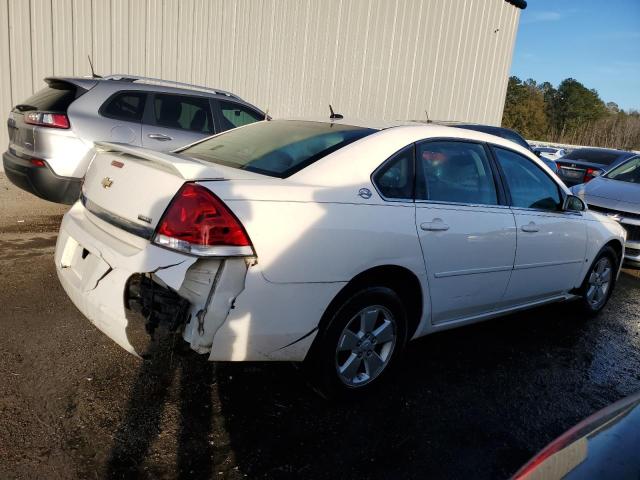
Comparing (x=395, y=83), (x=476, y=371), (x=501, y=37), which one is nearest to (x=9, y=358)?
(x=476, y=371)

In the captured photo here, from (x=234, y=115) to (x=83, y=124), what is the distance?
2.14 m

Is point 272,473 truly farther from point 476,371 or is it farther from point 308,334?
point 476,371

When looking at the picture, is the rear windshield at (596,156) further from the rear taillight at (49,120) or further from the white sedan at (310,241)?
the rear taillight at (49,120)

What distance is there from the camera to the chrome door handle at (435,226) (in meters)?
3.17

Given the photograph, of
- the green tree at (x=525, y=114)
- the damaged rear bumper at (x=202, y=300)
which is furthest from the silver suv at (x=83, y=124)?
the green tree at (x=525, y=114)

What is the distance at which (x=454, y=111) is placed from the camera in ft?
54.3

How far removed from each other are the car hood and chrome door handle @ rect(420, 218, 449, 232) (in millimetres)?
4547

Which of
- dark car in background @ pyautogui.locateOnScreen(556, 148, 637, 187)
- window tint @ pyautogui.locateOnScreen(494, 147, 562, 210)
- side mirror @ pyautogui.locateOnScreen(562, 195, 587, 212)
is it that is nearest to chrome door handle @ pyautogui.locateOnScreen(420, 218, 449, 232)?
window tint @ pyautogui.locateOnScreen(494, 147, 562, 210)

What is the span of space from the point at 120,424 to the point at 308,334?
3.37ft

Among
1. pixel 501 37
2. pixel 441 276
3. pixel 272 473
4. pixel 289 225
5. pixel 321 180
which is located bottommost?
pixel 272 473

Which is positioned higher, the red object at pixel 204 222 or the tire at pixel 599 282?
the red object at pixel 204 222

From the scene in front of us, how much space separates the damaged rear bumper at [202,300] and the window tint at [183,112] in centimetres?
428

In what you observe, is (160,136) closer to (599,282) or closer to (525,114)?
(599,282)

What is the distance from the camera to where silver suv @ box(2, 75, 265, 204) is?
5723 mm
